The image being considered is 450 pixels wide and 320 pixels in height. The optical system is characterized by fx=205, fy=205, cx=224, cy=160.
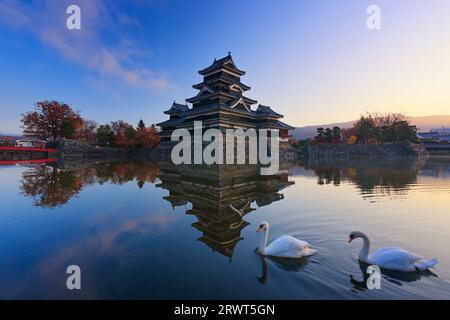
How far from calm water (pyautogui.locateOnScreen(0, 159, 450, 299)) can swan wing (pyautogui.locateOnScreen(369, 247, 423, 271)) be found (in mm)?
120

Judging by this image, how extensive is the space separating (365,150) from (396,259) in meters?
49.5

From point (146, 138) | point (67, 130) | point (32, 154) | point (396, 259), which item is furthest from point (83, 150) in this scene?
point (396, 259)

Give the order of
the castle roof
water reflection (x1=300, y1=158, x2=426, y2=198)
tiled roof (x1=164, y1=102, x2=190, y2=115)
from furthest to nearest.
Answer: tiled roof (x1=164, y1=102, x2=190, y2=115), the castle roof, water reflection (x1=300, y1=158, x2=426, y2=198)

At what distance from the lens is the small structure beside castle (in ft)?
65.1

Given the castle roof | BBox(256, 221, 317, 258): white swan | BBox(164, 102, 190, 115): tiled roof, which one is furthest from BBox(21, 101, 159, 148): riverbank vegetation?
BBox(256, 221, 317, 258): white swan

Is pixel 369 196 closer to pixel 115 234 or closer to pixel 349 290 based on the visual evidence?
pixel 349 290

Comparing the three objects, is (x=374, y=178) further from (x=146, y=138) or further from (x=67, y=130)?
(x=67, y=130)

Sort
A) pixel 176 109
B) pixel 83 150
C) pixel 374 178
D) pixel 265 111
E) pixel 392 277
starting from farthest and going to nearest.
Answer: pixel 83 150 < pixel 176 109 < pixel 265 111 < pixel 374 178 < pixel 392 277

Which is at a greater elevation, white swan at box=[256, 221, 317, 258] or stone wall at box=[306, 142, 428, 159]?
stone wall at box=[306, 142, 428, 159]

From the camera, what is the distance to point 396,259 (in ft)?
10.2

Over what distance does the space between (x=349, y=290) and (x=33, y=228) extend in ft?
21.9

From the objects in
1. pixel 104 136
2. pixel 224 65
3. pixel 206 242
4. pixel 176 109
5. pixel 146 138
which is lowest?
pixel 206 242

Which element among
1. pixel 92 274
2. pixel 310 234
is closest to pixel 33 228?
pixel 92 274

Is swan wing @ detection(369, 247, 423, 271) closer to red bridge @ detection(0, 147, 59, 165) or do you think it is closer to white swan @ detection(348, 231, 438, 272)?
white swan @ detection(348, 231, 438, 272)
